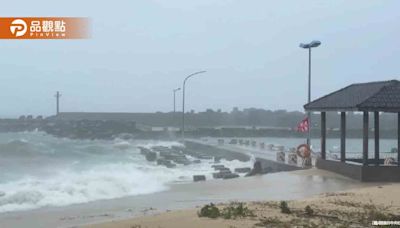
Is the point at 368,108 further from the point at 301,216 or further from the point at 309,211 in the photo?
the point at 301,216

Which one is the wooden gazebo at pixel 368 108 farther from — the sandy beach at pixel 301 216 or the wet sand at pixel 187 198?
the sandy beach at pixel 301 216

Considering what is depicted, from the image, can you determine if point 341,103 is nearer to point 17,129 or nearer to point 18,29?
point 18,29

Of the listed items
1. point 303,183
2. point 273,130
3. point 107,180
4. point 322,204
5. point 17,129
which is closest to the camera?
point 322,204

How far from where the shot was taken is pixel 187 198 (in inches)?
795

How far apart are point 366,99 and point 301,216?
1129 centimetres

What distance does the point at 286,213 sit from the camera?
13602mm

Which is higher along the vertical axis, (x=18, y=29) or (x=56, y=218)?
(x=18, y=29)

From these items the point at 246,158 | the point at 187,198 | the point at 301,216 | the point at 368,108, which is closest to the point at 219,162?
the point at 246,158

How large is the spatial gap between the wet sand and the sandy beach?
2.13 m

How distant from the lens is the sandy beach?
12250 millimetres

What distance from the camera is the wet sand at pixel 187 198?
16.5 m

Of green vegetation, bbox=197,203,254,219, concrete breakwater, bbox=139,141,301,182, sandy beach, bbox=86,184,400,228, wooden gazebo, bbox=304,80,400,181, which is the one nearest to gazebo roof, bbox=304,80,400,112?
wooden gazebo, bbox=304,80,400,181

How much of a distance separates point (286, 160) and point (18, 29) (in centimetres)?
2333

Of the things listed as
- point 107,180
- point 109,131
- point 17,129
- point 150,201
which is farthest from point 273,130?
point 150,201
